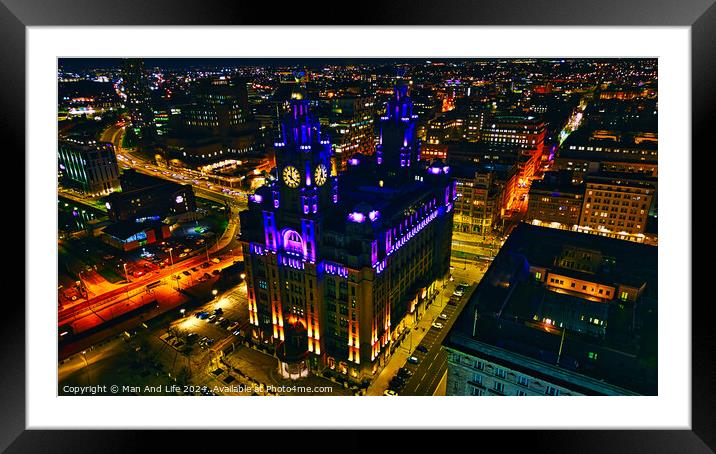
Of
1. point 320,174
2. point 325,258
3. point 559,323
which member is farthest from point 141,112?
point 559,323

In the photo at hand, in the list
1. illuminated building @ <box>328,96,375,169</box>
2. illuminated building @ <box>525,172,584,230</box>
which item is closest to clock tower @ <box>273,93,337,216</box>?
illuminated building @ <box>525,172,584,230</box>

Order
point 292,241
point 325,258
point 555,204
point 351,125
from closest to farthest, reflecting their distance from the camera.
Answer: point 325,258 < point 292,241 < point 555,204 < point 351,125

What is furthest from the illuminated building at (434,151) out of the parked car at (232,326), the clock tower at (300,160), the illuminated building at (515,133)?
the parked car at (232,326)

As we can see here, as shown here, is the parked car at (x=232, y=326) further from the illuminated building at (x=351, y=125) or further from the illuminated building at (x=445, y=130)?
the illuminated building at (x=445, y=130)

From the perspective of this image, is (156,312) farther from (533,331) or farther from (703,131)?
(703,131)

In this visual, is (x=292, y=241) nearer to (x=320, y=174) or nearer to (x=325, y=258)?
(x=325, y=258)

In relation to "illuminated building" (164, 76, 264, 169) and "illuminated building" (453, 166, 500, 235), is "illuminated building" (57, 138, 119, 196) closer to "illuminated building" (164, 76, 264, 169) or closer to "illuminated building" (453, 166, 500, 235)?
"illuminated building" (164, 76, 264, 169)
